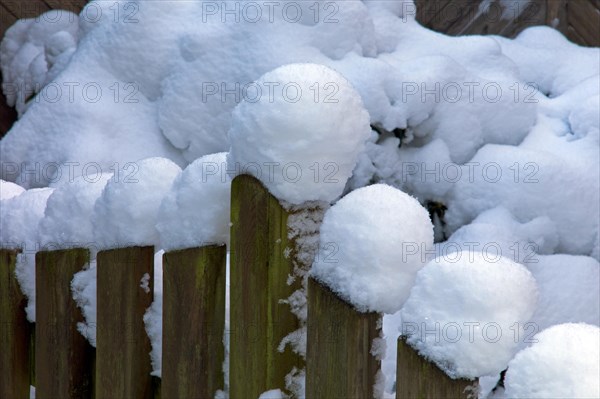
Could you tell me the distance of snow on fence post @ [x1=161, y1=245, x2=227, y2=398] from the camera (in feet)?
5.06

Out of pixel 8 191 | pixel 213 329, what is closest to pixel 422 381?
pixel 213 329

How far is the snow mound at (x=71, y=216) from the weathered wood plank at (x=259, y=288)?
0.51m

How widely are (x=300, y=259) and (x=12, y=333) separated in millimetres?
964

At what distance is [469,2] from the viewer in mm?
4805

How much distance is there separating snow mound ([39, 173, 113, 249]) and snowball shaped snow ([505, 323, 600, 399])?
42.9 inches

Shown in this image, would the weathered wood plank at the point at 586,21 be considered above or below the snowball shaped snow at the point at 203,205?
below

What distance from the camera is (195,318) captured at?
1562 mm

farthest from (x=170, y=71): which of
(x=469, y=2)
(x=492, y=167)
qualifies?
(x=469, y=2)

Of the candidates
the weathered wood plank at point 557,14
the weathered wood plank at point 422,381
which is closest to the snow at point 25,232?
the weathered wood plank at point 422,381

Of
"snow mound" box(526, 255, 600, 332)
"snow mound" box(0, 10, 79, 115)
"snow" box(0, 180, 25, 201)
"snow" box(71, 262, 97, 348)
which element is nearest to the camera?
"snow" box(71, 262, 97, 348)

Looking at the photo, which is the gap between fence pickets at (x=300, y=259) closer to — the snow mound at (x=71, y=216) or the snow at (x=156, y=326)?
the snow at (x=156, y=326)

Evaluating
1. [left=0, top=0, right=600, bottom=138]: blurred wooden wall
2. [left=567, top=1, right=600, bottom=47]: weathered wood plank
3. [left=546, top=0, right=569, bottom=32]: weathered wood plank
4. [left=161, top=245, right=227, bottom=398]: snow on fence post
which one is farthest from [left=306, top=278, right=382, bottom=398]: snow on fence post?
[left=567, top=1, right=600, bottom=47]: weathered wood plank

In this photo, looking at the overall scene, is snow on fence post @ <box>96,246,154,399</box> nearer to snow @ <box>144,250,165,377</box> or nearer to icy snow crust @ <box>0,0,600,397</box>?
snow @ <box>144,250,165,377</box>

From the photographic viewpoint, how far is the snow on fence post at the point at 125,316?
1.69 meters
